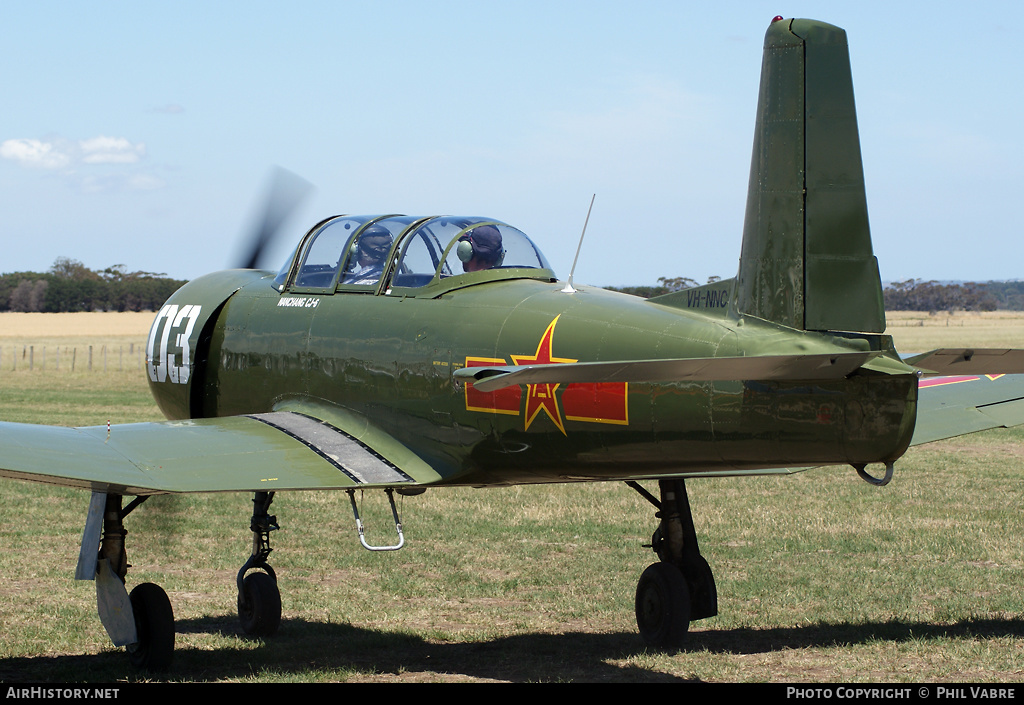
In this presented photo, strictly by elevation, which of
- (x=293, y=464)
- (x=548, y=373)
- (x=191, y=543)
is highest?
(x=548, y=373)

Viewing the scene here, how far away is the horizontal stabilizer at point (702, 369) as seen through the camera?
586cm

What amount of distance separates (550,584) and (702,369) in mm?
5617

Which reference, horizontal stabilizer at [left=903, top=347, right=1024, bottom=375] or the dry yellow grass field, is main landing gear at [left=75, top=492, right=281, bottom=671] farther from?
the dry yellow grass field

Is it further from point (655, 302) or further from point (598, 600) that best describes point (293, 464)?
point (598, 600)

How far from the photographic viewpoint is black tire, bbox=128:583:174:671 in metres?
8.10

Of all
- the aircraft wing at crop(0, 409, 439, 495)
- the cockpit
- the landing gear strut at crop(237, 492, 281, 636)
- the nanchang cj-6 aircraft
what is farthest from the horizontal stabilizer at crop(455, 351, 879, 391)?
the landing gear strut at crop(237, 492, 281, 636)

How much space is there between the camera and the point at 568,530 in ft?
45.0

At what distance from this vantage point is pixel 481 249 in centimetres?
871

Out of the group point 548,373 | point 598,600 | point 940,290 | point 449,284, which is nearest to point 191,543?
point 598,600

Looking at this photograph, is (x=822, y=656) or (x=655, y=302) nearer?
(x=655, y=302)

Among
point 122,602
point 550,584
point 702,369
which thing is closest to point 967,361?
point 702,369

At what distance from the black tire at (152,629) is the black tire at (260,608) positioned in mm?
1317

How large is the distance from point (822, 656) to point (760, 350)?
3.03 m

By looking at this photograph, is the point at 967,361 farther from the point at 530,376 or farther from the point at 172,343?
the point at 172,343
